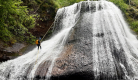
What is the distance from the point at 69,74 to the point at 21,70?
9.75 feet

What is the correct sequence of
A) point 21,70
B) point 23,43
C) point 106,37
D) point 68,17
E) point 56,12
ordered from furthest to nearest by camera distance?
point 56,12 < point 68,17 < point 23,43 < point 106,37 < point 21,70

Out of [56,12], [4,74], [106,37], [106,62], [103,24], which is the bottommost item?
[4,74]

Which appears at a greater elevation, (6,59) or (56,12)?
(56,12)

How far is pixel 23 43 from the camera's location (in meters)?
10.8

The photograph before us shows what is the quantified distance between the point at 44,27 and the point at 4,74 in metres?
7.05

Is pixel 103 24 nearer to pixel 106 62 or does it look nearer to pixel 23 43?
pixel 106 62

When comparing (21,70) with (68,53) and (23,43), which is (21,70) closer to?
(68,53)

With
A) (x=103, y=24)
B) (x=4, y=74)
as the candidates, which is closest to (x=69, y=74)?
(x=4, y=74)

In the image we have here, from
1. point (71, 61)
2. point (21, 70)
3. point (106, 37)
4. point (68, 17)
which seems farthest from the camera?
point (68, 17)

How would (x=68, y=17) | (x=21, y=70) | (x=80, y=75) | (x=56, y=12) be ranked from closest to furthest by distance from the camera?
1. (x=80, y=75)
2. (x=21, y=70)
3. (x=68, y=17)
4. (x=56, y=12)

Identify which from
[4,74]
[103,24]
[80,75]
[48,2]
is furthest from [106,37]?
[48,2]

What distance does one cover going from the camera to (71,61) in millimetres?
6055

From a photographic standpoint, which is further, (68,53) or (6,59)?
(6,59)

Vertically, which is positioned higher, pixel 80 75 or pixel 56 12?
pixel 56 12
